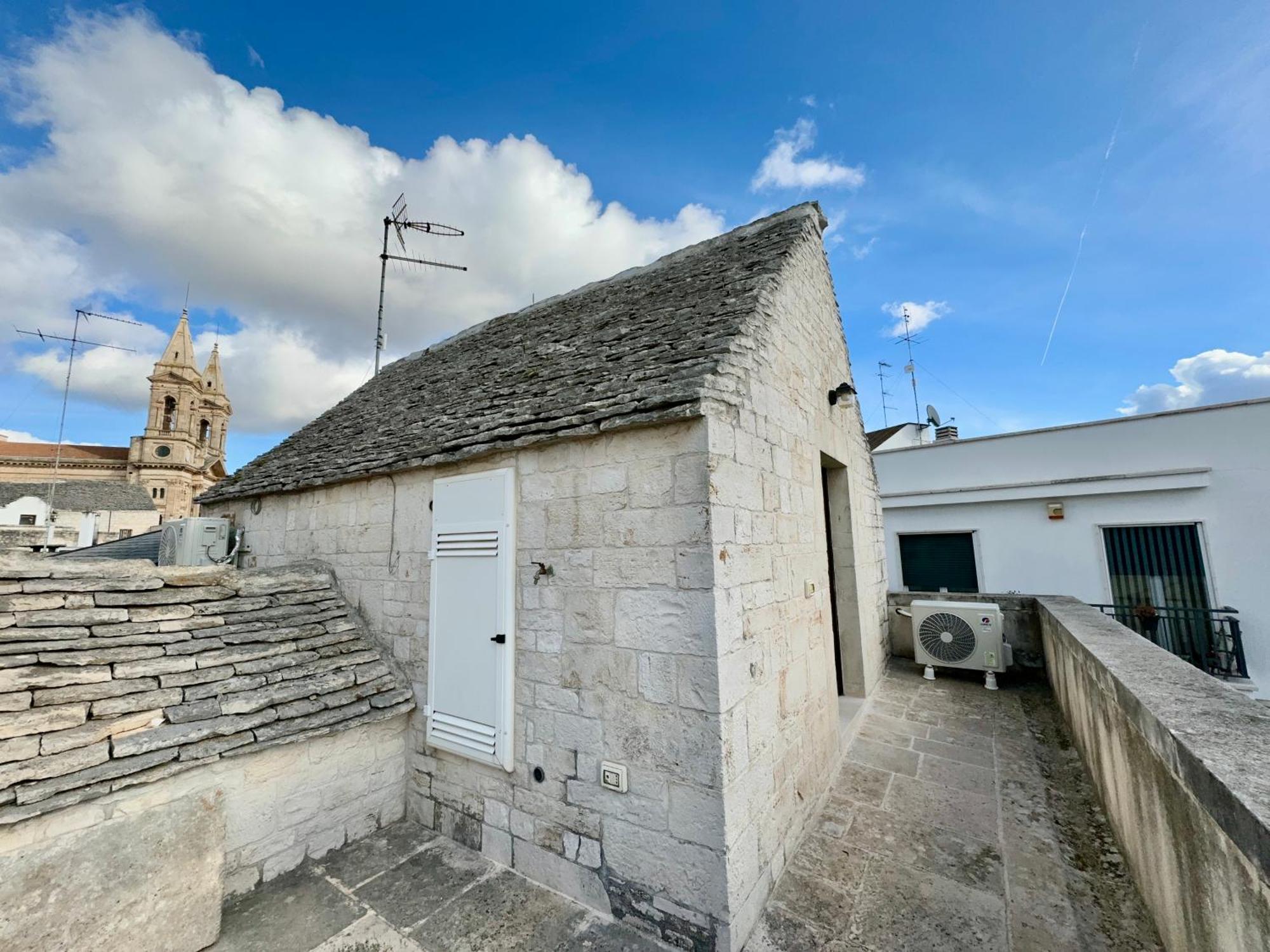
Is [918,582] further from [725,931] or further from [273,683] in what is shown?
[273,683]

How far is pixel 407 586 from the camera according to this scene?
4812 millimetres

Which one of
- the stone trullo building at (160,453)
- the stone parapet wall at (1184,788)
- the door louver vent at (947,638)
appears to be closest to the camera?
the stone parapet wall at (1184,788)

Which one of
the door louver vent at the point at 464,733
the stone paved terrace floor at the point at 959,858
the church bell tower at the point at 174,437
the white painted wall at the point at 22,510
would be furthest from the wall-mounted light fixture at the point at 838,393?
the church bell tower at the point at 174,437

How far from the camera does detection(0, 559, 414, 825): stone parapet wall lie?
2918mm

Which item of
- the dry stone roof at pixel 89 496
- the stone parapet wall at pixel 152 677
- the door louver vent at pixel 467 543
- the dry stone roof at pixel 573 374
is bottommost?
the stone parapet wall at pixel 152 677

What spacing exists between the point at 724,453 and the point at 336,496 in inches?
188

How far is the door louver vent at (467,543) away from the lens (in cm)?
403

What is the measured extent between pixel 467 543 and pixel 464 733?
156 cm

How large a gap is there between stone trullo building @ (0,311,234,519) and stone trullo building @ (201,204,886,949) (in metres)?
58.0

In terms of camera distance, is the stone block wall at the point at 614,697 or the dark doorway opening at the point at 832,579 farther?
the dark doorway opening at the point at 832,579

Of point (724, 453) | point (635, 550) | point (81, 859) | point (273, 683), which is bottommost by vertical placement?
point (81, 859)

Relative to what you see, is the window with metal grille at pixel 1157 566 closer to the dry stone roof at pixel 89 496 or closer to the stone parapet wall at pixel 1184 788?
the stone parapet wall at pixel 1184 788

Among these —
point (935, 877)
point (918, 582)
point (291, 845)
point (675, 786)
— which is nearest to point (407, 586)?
point (291, 845)

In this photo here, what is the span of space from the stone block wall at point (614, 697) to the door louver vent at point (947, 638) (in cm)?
604
